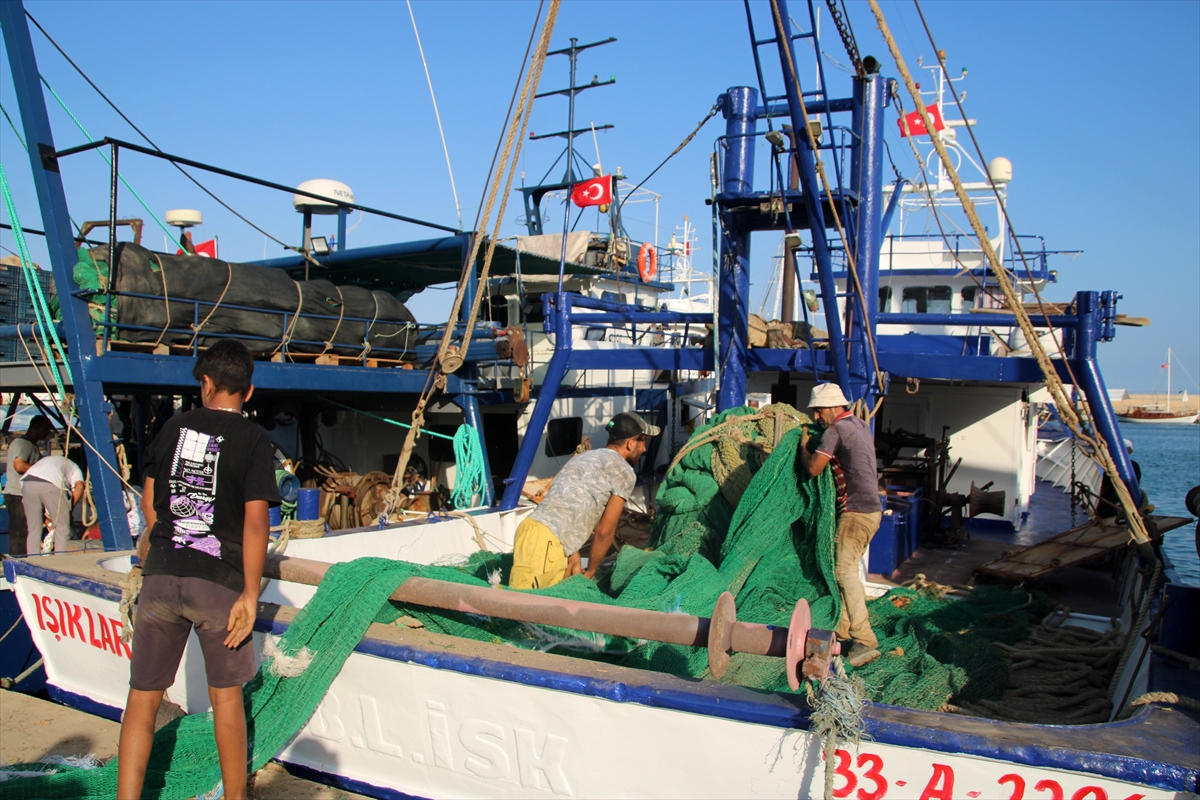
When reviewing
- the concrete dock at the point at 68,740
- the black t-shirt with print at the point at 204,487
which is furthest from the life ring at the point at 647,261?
the black t-shirt with print at the point at 204,487

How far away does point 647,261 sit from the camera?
45.5ft

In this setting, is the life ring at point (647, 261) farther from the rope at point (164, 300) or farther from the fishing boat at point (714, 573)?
the rope at point (164, 300)

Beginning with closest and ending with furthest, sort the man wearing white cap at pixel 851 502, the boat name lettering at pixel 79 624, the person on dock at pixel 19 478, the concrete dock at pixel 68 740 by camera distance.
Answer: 1. the concrete dock at pixel 68 740
2. the boat name lettering at pixel 79 624
3. the man wearing white cap at pixel 851 502
4. the person on dock at pixel 19 478

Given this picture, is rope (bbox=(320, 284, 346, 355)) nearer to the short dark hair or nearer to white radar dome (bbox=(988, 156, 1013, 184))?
the short dark hair

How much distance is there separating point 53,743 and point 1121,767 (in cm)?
463

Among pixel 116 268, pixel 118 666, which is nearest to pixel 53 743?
pixel 118 666

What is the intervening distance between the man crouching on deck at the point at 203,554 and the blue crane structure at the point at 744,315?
314 cm

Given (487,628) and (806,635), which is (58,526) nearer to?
(487,628)

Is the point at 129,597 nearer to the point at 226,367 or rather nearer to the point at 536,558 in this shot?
the point at 226,367

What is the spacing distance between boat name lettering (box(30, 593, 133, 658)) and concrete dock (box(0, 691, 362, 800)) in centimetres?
Answer: 40

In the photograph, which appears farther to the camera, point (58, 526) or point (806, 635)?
point (58, 526)

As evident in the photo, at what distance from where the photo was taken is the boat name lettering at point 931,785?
2443 millimetres

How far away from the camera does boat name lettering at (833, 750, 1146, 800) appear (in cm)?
244

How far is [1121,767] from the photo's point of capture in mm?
2393
